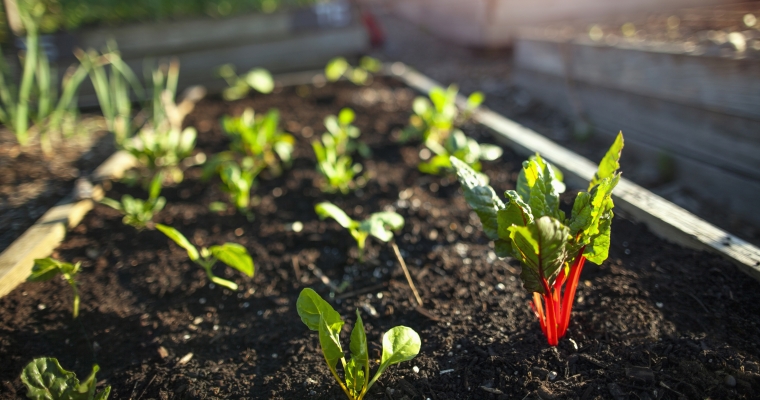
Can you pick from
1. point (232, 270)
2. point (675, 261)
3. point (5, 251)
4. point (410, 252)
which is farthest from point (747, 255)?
point (5, 251)

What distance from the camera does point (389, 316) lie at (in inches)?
53.3

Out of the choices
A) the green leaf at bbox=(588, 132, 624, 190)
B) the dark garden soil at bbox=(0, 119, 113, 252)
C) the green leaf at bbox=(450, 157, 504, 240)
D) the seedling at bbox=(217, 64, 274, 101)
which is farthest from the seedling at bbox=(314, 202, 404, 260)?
the seedling at bbox=(217, 64, 274, 101)

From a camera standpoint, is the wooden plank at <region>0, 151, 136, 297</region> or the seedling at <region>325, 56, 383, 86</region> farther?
the seedling at <region>325, 56, 383, 86</region>

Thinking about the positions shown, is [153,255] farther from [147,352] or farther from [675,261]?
[675,261]

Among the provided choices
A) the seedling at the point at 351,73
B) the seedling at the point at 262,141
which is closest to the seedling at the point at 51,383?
the seedling at the point at 262,141

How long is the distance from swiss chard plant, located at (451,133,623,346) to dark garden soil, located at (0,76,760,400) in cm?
15

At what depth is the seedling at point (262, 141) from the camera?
2.17 m

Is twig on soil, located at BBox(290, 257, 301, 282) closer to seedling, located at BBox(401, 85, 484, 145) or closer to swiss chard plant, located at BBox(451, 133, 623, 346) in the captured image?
swiss chard plant, located at BBox(451, 133, 623, 346)

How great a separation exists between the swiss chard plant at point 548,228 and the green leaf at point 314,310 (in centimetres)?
38

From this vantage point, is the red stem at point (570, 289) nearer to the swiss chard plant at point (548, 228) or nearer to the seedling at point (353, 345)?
the swiss chard plant at point (548, 228)

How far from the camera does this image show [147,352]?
1277mm

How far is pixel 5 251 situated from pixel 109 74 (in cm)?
331

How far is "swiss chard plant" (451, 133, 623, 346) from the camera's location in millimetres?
935

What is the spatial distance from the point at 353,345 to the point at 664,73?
214cm
